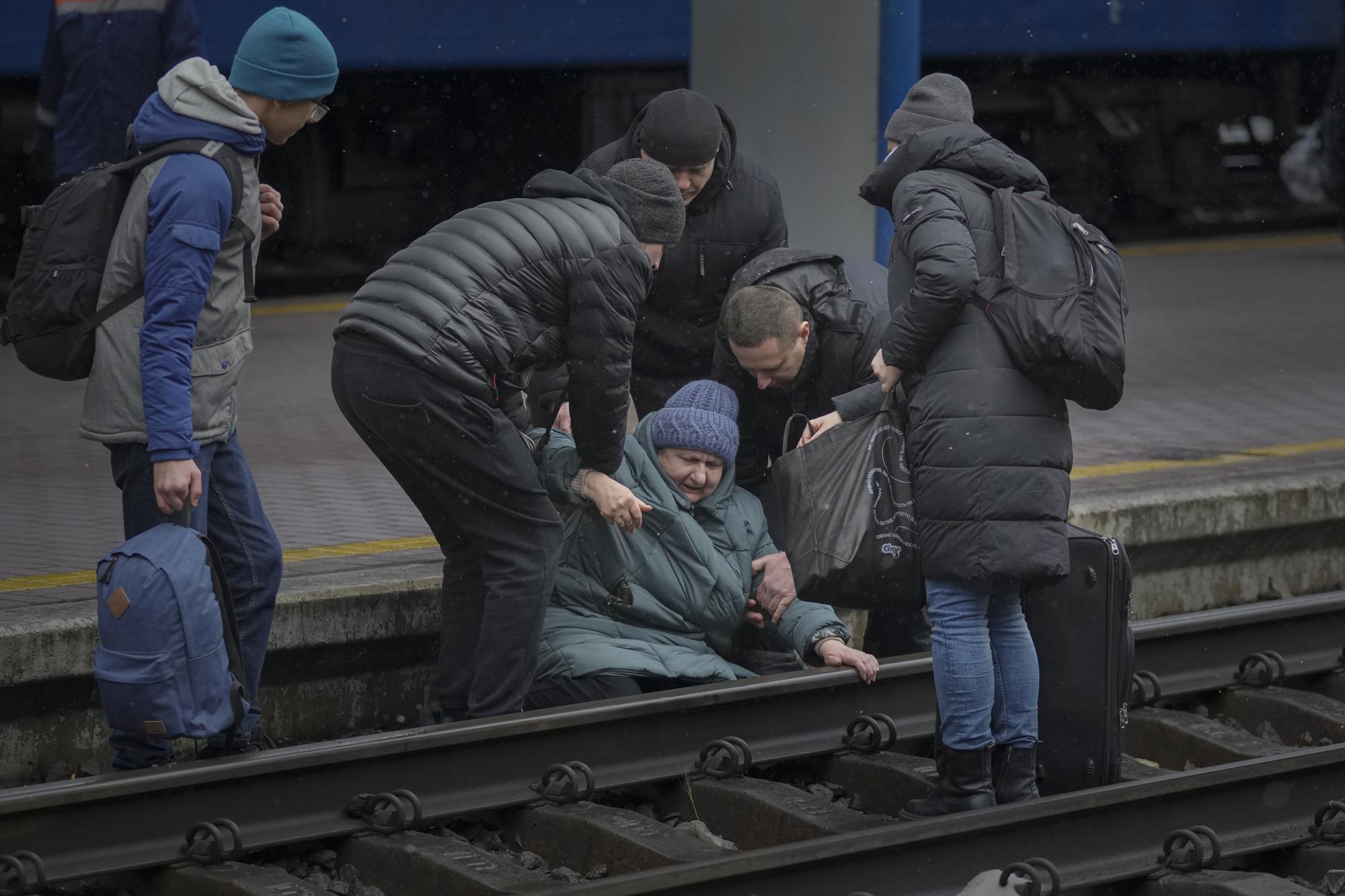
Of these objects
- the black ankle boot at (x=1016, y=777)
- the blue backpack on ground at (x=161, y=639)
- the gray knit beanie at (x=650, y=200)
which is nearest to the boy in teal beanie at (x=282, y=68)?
the gray knit beanie at (x=650, y=200)

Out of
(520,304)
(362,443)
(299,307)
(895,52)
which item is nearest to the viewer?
(520,304)

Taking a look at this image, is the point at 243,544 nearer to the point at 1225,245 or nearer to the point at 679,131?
the point at 679,131

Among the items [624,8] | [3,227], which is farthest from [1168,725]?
[3,227]

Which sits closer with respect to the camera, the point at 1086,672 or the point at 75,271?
the point at 75,271

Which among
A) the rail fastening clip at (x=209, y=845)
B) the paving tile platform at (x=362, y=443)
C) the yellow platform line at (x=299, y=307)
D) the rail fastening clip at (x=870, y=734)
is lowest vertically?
the yellow platform line at (x=299, y=307)

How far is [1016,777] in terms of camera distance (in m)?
4.28

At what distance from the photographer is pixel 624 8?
34.8 feet

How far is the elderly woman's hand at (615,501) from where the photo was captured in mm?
4570

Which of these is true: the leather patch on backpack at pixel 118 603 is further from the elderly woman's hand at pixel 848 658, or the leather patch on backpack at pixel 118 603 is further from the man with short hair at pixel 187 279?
the elderly woman's hand at pixel 848 658

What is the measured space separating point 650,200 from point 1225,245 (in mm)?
10804

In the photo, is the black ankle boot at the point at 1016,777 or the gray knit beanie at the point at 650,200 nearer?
the black ankle boot at the point at 1016,777

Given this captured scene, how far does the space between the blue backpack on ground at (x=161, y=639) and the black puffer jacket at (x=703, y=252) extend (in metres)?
1.93

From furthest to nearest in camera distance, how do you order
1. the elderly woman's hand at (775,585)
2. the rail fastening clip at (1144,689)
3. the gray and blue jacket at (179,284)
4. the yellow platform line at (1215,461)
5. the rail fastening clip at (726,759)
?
1. the yellow platform line at (1215,461)
2. the rail fastening clip at (1144,689)
3. the elderly woman's hand at (775,585)
4. the rail fastening clip at (726,759)
5. the gray and blue jacket at (179,284)

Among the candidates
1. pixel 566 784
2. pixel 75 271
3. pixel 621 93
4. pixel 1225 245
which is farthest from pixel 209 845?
pixel 1225 245
